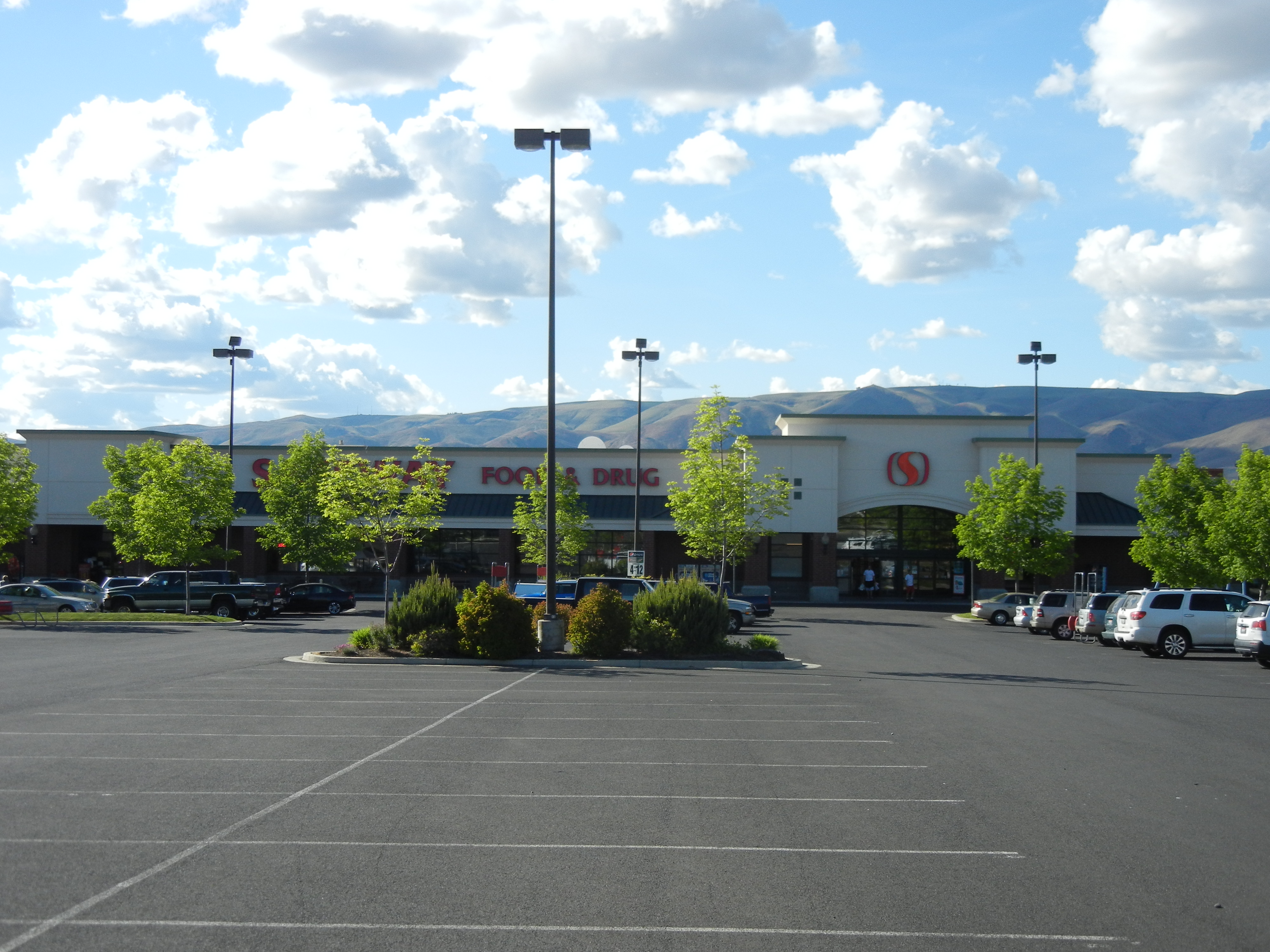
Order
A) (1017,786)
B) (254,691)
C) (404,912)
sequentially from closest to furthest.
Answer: (404,912) → (1017,786) → (254,691)

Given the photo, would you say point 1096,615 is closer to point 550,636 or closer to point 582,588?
point 582,588

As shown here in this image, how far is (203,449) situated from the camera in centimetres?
3919

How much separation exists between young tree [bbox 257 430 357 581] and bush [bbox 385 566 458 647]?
2606 cm

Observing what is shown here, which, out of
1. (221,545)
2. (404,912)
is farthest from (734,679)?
(221,545)

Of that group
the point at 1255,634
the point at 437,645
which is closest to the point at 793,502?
the point at 1255,634

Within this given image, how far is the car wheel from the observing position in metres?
26.6

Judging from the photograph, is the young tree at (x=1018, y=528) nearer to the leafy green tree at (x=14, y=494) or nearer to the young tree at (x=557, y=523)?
the young tree at (x=557, y=523)

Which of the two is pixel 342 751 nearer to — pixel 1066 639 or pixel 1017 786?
pixel 1017 786

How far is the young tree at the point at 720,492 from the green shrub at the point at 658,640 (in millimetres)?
9289

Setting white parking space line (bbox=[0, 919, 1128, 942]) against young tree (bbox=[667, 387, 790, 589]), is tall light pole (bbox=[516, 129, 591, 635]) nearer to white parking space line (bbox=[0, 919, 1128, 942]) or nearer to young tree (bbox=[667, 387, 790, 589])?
young tree (bbox=[667, 387, 790, 589])

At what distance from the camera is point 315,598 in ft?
142

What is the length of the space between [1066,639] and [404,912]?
32.3 metres

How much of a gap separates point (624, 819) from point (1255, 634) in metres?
19.8

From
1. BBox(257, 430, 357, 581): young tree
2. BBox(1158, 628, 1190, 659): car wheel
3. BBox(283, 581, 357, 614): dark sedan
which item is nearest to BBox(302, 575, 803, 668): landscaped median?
BBox(1158, 628, 1190, 659): car wheel
